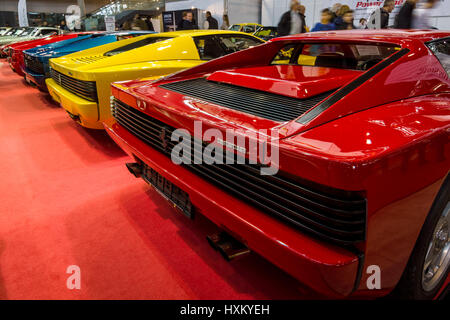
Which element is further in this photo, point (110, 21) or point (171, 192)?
point (110, 21)

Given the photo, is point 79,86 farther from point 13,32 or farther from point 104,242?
point 13,32

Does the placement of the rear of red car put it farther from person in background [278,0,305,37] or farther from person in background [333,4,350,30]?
person in background [278,0,305,37]

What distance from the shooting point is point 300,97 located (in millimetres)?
1590

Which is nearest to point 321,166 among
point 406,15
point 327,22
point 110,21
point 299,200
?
point 299,200

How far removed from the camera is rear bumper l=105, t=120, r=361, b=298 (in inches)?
39.8

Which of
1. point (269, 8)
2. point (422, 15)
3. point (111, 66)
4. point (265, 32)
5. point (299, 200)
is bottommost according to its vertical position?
point (299, 200)

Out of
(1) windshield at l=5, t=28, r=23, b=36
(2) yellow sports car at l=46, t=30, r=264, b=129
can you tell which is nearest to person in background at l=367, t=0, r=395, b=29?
(2) yellow sports car at l=46, t=30, r=264, b=129

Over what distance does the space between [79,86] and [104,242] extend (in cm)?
201

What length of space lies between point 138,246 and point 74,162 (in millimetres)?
1656

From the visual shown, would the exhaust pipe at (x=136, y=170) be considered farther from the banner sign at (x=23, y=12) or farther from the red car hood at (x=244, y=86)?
the banner sign at (x=23, y=12)

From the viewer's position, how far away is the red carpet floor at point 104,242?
5.29ft

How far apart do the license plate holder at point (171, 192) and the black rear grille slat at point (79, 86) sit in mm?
1532

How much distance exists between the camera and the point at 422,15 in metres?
4.00

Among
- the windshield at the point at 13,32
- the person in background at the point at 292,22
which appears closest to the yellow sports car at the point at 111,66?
the person in background at the point at 292,22
